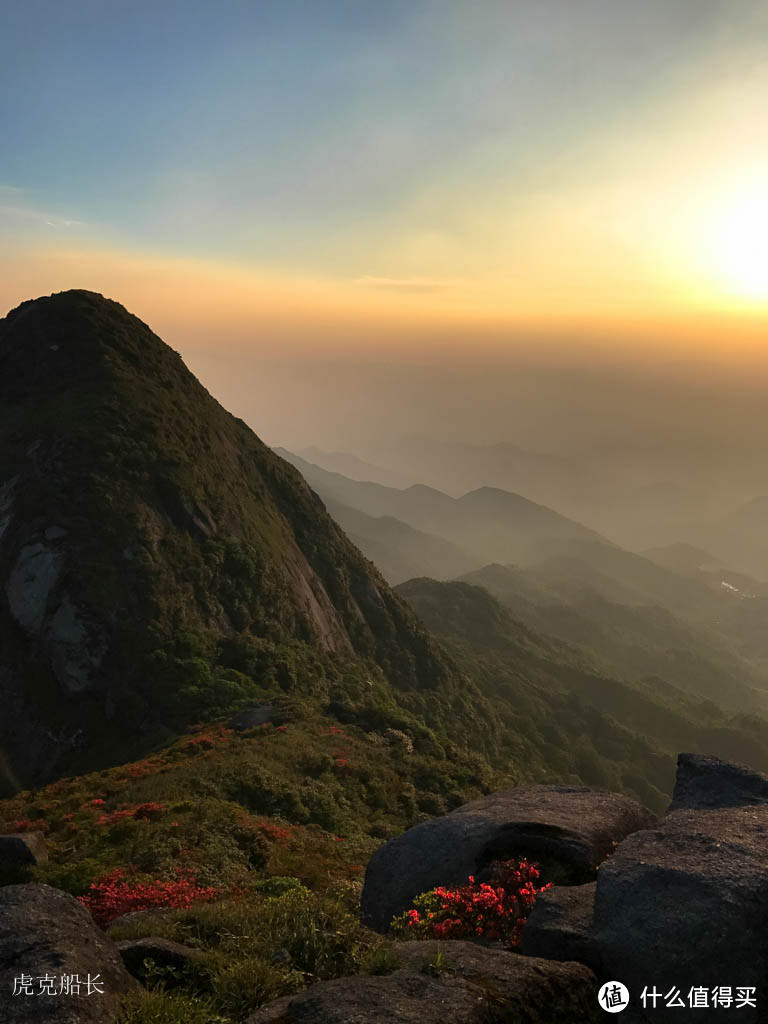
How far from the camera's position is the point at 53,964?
8.36m

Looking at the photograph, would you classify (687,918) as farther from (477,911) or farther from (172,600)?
(172,600)

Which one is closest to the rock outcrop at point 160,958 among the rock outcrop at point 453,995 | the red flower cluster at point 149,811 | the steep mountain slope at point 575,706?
the rock outcrop at point 453,995

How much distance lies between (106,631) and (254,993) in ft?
129

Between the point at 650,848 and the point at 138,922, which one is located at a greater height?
the point at 650,848

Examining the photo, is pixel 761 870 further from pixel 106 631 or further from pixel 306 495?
pixel 306 495

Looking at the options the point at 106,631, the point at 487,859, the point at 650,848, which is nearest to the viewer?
the point at 650,848

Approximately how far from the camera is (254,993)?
8.84 meters

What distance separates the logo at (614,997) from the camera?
9234mm

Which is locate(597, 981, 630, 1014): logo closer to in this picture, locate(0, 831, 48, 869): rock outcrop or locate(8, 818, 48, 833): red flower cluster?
locate(0, 831, 48, 869): rock outcrop

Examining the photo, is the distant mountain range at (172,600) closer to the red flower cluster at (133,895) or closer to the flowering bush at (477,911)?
the red flower cluster at (133,895)

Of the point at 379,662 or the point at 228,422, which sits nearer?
the point at 379,662

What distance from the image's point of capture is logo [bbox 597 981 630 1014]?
30.3ft

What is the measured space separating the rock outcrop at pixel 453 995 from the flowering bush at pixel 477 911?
2.38 m

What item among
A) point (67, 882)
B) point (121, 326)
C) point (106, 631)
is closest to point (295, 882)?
point (67, 882)
